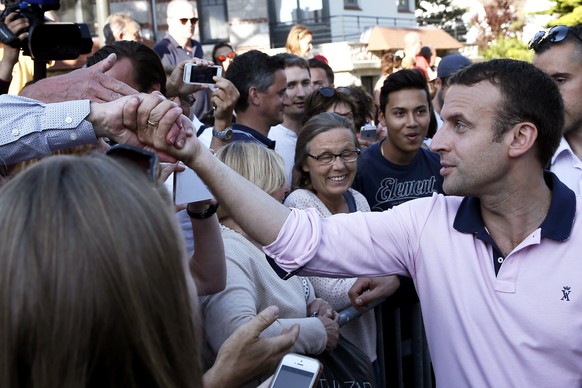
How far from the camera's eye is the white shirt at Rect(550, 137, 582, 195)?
4.00 m

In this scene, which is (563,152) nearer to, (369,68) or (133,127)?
(133,127)

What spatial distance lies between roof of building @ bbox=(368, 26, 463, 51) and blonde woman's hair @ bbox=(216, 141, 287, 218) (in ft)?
67.5

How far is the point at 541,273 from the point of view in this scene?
99.3 inches

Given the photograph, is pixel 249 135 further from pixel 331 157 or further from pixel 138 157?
pixel 138 157

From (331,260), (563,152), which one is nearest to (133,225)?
(331,260)

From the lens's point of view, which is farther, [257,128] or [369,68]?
[369,68]

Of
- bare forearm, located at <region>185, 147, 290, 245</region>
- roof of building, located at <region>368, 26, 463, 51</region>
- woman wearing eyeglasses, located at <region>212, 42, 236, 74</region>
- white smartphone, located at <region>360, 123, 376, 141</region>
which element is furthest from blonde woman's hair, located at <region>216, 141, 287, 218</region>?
roof of building, located at <region>368, 26, 463, 51</region>

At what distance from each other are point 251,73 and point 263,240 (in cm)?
359

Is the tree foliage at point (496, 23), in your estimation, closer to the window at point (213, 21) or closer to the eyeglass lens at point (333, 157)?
the window at point (213, 21)

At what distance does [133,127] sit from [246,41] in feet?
73.4

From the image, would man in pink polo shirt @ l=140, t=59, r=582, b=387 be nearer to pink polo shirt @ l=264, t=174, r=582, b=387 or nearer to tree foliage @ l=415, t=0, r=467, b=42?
pink polo shirt @ l=264, t=174, r=582, b=387

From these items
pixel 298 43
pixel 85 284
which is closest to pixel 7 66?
pixel 85 284

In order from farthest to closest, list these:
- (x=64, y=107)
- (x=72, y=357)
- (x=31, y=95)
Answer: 1. (x=31, y=95)
2. (x=64, y=107)
3. (x=72, y=357)

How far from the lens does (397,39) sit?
25.5 meters
